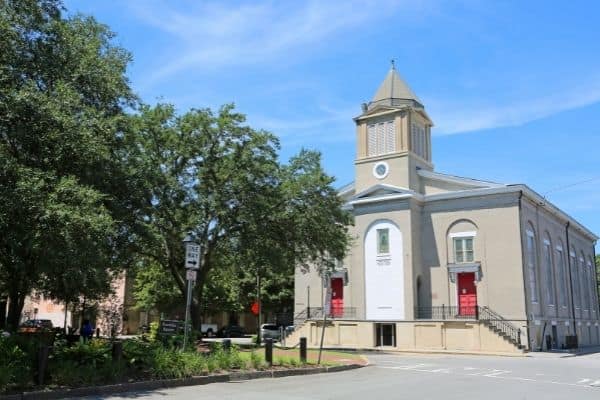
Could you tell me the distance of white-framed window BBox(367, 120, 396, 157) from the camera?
43031 mm

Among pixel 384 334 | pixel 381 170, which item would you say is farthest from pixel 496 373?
pixel 381 170

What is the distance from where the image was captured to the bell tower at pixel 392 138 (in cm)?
4212

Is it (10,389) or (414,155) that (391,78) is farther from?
(10,389)

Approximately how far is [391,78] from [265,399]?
36189 millimetres

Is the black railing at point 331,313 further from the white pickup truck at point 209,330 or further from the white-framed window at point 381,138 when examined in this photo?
the white pickup truck at point 209,330

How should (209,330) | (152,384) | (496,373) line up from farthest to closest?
1. (209,330)
2. (496,373)
3. (152,384)

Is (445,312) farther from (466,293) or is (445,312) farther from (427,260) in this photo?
(427,260)

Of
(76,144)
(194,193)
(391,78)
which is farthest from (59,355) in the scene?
(391,78)

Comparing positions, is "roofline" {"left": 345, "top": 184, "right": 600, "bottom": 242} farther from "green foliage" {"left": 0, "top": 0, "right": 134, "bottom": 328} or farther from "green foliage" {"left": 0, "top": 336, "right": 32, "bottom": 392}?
"green foliage" {"left": 0, "top": 336, "right": 32, "bottom": 392}

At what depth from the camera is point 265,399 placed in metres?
11.9

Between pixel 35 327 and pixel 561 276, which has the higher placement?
pixel 561 276

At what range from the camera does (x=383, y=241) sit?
4078cm

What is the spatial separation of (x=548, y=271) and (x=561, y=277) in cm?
422

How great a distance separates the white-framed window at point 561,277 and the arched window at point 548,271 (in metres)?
1.92
